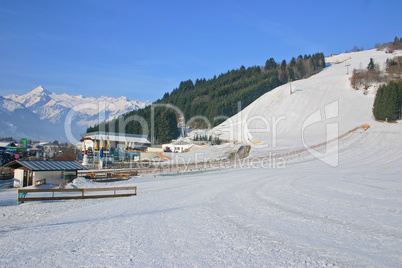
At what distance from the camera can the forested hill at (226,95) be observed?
94938mm

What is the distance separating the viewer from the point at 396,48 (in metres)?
131

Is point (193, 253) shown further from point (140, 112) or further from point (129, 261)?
point (140, 112)

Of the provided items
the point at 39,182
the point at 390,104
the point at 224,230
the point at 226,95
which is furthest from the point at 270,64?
the point at 224,230

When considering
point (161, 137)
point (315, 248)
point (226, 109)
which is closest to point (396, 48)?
point (226, 109)

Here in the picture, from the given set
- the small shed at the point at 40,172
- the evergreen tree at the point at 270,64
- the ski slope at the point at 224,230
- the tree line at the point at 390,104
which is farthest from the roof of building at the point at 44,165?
the evergreen tree at the point at 270,64

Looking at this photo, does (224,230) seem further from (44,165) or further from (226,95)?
(226,95)

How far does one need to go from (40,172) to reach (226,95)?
284 ft

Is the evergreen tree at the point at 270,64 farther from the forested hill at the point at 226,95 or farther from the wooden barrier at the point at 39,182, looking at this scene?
the wooden barrier at the point at 39,182

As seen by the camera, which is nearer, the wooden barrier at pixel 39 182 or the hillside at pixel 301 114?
the wooden barrier at pixel 39 182

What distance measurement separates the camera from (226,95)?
357ft

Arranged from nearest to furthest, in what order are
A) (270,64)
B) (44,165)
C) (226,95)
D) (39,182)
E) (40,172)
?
(39,182) → (40,172) → (44,165) → (226,95) → (270,64)

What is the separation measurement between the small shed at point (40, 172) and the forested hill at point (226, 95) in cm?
5244

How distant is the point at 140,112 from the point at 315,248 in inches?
4002

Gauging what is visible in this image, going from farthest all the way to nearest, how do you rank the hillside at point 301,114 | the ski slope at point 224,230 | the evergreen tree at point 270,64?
the evergreen tree at point 270,64 → the hillside at point 301,114 → the ski slope at point 224,230
